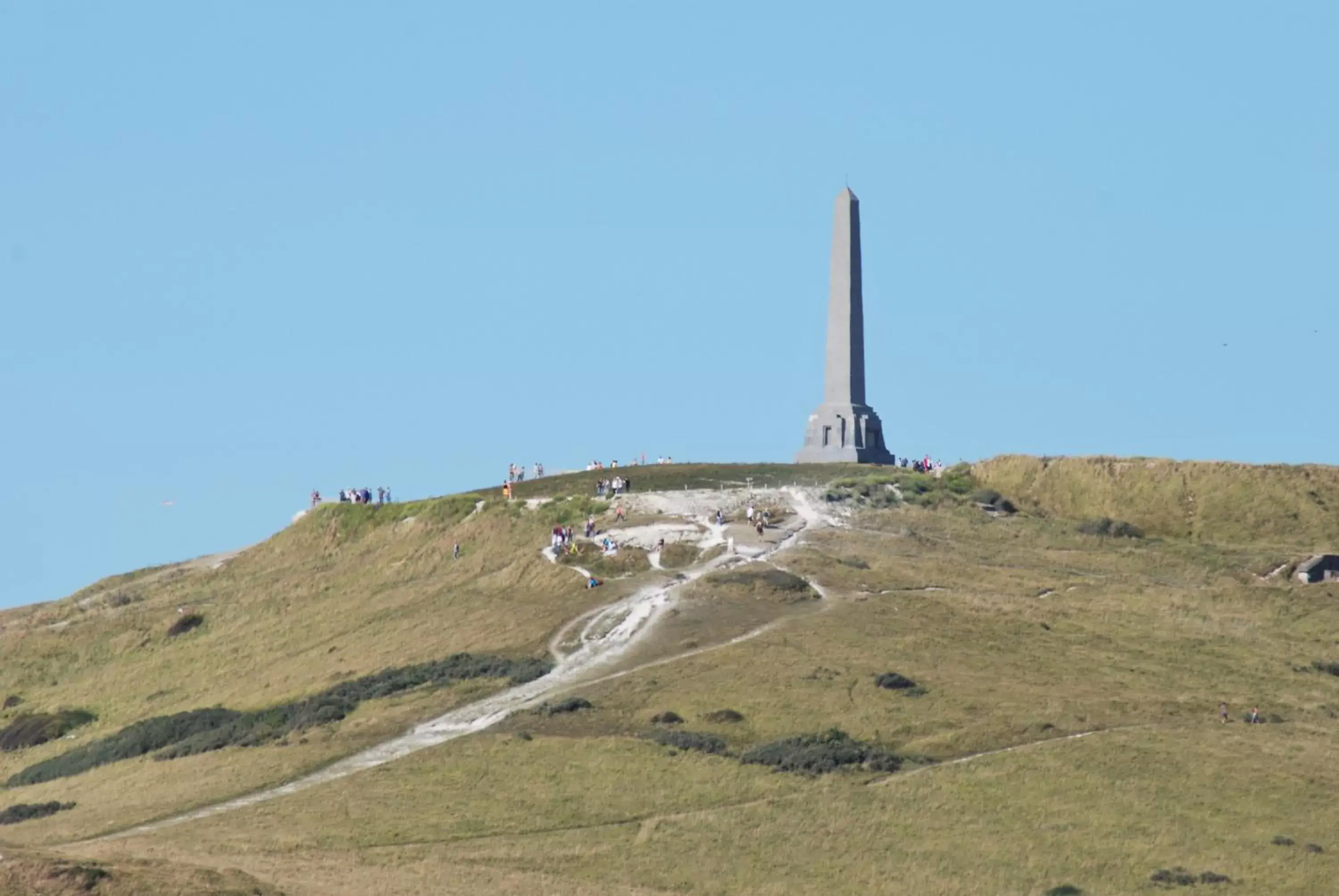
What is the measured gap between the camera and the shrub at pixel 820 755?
6838 cm

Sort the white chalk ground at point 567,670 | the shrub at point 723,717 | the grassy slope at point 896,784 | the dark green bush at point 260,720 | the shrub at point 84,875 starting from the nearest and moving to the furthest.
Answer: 1. the shrub at point 84,875
2. the grassy slope at point 896,784
3. the white chalk ground at point 567,670
4. the shrub at point 723,717
5. the dark green bush at point 260,720

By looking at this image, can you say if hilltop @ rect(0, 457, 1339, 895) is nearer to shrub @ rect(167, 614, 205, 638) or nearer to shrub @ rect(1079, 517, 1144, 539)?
shrub @ rect(167, 614, 205, 638)

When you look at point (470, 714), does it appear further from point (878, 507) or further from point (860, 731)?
point (878, 507)

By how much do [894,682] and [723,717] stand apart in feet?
21.6

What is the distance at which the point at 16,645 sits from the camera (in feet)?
382

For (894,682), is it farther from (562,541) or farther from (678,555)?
(562,541)

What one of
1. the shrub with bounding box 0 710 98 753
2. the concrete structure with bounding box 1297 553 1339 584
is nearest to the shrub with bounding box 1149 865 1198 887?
the concrete structure with bounding box 1297 553 1339 584

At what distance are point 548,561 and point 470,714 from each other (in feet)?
76.2

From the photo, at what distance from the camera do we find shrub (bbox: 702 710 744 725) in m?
72.8

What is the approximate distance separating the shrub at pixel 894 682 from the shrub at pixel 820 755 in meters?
5.43

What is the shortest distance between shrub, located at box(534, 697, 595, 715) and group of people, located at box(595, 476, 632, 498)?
37.2m

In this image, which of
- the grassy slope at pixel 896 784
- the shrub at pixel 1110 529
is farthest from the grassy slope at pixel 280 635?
the shrub at pixel 1110 529

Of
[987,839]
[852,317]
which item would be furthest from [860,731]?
[852,317]

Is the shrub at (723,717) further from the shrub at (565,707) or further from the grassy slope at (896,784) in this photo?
the shrub at (565,707)
